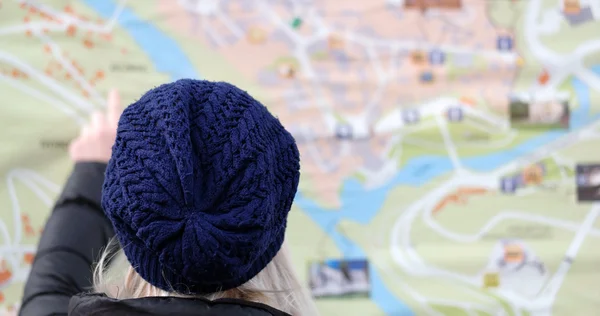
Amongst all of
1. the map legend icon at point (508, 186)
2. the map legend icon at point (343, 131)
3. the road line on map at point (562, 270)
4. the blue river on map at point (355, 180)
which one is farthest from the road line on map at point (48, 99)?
the road line on map at point (562, 270)

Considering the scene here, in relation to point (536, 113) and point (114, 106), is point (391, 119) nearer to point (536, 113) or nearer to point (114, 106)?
point (536, 113)

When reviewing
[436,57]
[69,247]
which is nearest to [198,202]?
[69,247]

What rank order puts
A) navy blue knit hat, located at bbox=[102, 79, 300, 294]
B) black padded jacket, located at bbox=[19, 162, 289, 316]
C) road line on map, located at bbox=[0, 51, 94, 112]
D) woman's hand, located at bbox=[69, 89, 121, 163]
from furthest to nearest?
road line on map, located at bbox=[0, 51, 94, 112] → woman's hand, located at bbox=[69, 89, 121, 163] → black padded jacket, located at bbox=[19, 162, 289, 316] → navy blue knit hat, located at bbox=[102, 79, 300, 294]

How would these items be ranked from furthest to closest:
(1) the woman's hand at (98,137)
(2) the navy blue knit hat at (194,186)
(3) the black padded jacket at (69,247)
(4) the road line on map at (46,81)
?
(4) the road line on map at (46,81) < (1) the woman's hand at (98,137) < (3) the black padded jacket at (69,247) < (2) the navy blue knit hat at (194,186)

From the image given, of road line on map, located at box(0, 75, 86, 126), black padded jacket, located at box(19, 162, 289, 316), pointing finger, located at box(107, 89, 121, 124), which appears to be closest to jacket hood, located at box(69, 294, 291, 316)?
black padded jacket, located at box(19, 162, 289, 316)

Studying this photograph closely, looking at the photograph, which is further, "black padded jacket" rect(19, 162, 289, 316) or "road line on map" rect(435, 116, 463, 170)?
"road line on map" rect(435, 116, 463, 170)

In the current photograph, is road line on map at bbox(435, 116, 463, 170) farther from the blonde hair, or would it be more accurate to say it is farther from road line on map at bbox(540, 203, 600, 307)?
the blonde hair

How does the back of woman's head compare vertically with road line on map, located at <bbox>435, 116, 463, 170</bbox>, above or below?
above

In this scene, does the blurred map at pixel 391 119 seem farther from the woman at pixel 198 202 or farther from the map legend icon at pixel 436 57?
the woman at pixel 198 202

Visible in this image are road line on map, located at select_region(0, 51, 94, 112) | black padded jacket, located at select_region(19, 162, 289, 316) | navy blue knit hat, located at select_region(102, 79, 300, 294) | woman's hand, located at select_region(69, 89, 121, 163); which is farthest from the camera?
road line on map, located at select_region(0, 51, 94, 112)
